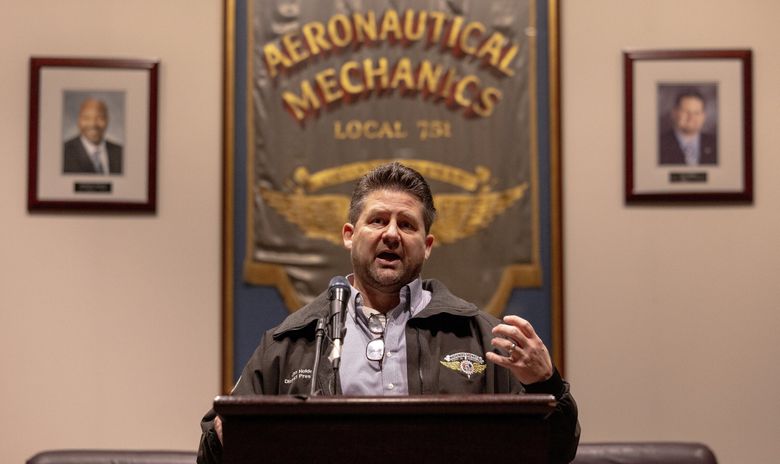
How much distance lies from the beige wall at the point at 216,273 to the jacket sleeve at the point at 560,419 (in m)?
1.74

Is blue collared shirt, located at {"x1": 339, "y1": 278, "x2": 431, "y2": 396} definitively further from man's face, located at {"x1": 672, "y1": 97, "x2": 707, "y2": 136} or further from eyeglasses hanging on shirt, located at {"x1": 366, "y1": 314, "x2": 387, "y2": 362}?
man's face, located at {"x1": 672, "y1": 97, "x2": 707, "y2": 136}

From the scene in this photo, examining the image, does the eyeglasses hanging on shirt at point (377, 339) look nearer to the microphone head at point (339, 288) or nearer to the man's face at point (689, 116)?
the microphone head at point (339, 288)

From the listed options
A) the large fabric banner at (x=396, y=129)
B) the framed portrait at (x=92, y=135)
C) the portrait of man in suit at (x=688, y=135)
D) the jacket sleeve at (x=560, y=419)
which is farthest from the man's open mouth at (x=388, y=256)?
the portrait of man in suit at (x=688, y=135)

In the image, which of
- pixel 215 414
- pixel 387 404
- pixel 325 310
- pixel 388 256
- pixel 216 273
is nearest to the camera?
pixel 387 404

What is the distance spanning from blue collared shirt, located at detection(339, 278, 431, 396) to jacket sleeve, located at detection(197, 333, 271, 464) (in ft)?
0.71

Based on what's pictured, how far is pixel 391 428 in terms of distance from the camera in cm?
168

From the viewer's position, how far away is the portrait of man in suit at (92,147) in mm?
3998

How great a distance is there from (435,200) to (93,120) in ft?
4.82

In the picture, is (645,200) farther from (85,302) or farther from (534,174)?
(85,302)

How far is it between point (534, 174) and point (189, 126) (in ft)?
4.78

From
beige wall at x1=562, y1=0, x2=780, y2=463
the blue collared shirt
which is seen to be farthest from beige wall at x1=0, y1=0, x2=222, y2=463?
the blue collared shirt

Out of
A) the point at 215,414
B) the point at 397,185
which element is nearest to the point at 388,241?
the point at 397,185

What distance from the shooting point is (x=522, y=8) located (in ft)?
13.3

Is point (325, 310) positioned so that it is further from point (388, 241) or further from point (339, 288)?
point (388, 241)
